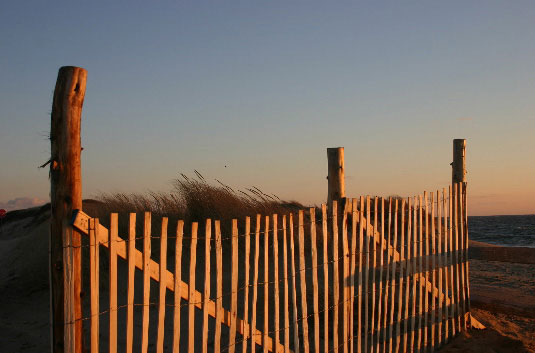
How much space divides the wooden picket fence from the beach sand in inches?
16.4

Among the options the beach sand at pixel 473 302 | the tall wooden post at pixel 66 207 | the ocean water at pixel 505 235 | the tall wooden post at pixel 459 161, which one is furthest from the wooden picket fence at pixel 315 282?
the ocean water at pixel 505 235

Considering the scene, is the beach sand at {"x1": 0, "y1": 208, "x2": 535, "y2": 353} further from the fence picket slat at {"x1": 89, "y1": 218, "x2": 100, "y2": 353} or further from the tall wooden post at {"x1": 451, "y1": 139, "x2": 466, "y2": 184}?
the fence picket slat at {"x1": 89, "y1": 218, "x2": 100, "y2": 353}

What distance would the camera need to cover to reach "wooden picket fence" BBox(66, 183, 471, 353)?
3105mm

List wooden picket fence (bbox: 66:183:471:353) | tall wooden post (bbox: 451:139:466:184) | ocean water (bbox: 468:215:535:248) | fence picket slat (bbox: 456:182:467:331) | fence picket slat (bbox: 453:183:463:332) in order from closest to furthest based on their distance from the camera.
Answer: wooden picket fence (bbox: 66:183:471:353), fence picket slat (bbox: 453:183:463:332), fence picket slat (bbox: 456:182:467:331), tall wooden post (bbox: 451:139:466:184), ocean water (bbox: 468:215:535:248)

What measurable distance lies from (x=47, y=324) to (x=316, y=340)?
4586mm

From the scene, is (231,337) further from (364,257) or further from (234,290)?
(364,257)

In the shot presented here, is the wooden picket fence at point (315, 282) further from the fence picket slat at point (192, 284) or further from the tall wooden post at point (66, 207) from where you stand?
the tall wooden post at point (66, 207)

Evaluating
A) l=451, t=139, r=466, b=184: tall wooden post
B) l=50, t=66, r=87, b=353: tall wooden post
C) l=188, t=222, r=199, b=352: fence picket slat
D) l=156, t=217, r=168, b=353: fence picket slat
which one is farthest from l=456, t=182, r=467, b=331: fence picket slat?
l=50, t=66, r=87, b=353: tall wooden post

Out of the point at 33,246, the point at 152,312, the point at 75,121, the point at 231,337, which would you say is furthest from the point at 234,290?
the point at 33,246

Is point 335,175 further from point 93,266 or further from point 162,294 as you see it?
point 93,266

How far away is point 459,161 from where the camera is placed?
22.2 ft

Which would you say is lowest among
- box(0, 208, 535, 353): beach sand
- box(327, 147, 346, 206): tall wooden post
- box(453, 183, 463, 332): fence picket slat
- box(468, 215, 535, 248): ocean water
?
box(468, 215, 535, 248): ocean water

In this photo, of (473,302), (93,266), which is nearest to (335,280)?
(93,266)

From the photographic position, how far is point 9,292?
873cm
